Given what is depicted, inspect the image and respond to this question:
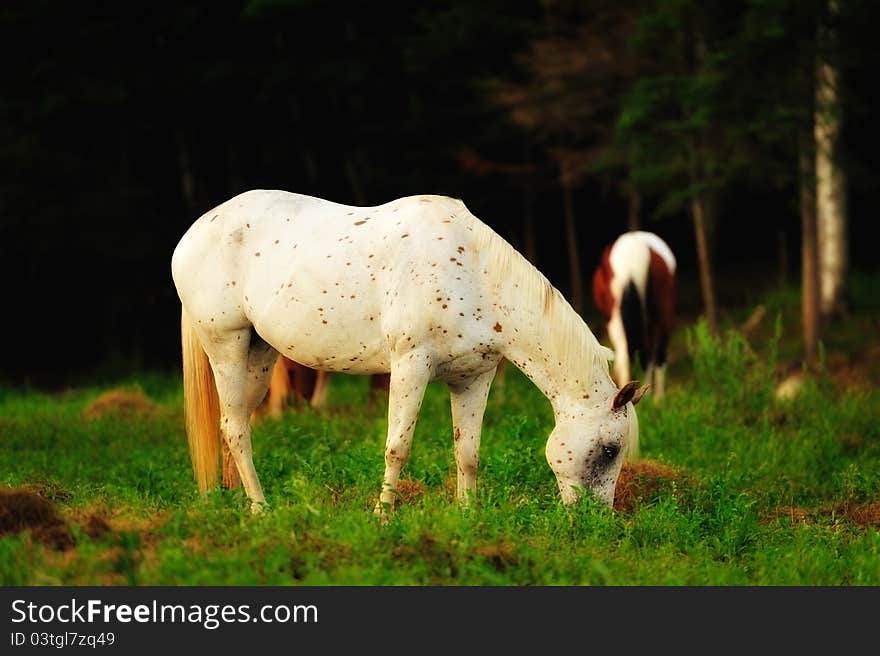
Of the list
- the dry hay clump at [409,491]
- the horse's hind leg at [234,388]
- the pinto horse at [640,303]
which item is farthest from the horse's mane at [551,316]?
the pinto horse at [640,303]

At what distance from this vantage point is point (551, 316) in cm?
569

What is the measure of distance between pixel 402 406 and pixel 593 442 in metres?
0.96

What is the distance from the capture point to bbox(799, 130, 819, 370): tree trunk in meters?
11.8

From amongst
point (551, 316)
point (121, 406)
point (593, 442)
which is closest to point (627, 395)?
point (593, 442)

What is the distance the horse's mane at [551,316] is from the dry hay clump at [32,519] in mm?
2315

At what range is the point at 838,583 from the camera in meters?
5.08

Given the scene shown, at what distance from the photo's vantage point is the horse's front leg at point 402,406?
5656 millimetres

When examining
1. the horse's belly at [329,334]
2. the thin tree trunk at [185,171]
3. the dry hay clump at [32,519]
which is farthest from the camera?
the thin tree trunk at [185,171]

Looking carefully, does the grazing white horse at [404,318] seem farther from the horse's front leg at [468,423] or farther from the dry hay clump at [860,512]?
the dry hay clump at [860,512]

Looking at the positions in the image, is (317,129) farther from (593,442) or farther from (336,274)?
(593,442)

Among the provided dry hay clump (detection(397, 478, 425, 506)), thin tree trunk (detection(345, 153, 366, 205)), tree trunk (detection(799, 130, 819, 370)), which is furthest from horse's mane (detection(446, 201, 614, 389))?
thin tree trunk (detection(345, 153, 366, 205))

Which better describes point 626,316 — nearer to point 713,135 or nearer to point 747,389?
point 747,389

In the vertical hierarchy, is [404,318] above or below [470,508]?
above
